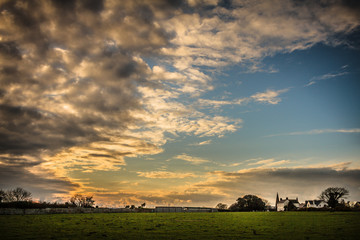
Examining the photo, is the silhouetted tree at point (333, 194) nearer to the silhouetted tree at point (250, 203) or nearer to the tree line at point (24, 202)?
the silhouetted tree at point (250, 203)

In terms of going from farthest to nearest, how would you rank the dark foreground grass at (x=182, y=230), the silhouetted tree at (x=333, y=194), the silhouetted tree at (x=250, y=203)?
the silhouetted tree at (x=250, y=203), the silhouetted tree at (x=333, y=194), the dark foreground grass at (x=182, y=230)

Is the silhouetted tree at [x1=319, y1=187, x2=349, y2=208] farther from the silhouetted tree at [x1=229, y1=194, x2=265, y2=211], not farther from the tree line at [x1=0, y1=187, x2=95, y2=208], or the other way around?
the tree line at [x1=0, y1=187, x2=95, y2=208]

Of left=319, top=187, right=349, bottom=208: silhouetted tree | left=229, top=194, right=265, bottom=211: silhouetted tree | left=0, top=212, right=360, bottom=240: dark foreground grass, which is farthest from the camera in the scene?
left=229, top=194, right=265, bottom=211: silhouetted tree

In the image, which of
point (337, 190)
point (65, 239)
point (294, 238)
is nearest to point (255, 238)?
point (294, 238)

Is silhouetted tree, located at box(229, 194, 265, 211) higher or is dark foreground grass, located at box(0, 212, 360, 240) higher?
dark foreground grass, located at box(0, 212, 360, 240)

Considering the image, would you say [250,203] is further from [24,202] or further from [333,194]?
[24,202]

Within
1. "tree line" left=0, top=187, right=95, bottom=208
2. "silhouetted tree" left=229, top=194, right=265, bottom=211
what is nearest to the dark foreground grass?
"tree line" left=0, top=187, right=95, bottom=208

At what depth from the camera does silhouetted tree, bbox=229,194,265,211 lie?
190 metres

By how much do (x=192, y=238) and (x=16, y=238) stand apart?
11992 millimetres

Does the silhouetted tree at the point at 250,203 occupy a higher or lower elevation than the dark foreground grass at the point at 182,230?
lower

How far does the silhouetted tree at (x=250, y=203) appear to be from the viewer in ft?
→ 622

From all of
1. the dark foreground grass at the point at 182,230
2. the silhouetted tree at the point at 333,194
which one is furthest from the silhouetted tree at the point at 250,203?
the dark foreground grass at the point at 182,230

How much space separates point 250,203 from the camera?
194 metres

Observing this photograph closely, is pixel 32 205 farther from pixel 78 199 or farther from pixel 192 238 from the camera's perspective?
pixel 192 238
